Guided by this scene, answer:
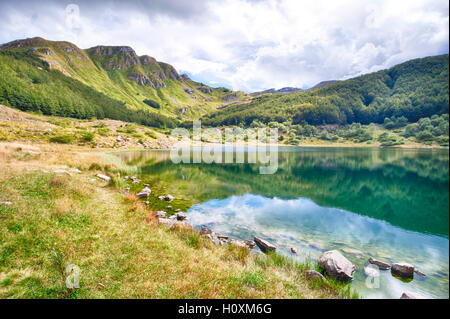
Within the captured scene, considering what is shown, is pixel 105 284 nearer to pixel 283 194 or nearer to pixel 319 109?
pixel 283 194

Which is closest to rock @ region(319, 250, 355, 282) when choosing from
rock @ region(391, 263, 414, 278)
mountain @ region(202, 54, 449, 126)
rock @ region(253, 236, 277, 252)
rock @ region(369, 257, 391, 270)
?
rock @ region(369, 257, 391, 270)

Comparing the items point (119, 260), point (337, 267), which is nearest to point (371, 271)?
point (337, 267)

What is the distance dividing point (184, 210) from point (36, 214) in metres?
8.77

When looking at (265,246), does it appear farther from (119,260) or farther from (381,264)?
(119,260)

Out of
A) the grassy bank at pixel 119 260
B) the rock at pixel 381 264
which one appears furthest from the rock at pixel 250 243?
the rock at pixel 381 264

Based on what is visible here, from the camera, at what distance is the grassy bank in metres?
5.34

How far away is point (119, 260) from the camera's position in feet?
21.8

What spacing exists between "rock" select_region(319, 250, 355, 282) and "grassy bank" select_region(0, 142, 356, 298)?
0.44 m

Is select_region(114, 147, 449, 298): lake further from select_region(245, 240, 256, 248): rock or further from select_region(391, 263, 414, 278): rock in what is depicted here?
select_region(245, 240, 256, 248): rock

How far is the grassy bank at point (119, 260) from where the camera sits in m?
5.34

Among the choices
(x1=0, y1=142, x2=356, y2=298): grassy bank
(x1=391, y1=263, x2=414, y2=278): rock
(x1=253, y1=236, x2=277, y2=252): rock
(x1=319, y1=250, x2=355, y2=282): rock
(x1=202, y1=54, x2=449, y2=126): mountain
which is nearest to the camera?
(x1=0, y1=142, x2=356, y2=298): grassy bank

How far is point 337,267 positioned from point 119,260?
28.3 ft
